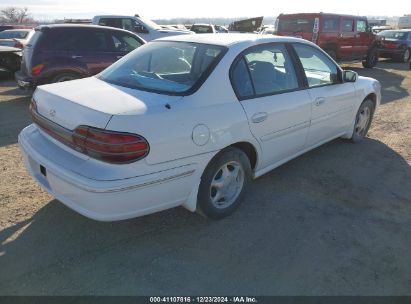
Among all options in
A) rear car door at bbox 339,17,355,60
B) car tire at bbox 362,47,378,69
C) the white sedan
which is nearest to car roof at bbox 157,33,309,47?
Answer: the white sedan

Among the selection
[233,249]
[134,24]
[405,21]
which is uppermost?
[405,21]

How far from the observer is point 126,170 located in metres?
2.58

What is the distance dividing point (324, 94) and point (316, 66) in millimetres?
370

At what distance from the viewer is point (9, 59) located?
10.2 meters

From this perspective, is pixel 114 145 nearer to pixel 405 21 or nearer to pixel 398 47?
pixel 398 47

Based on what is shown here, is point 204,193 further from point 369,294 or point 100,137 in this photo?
point 369,294

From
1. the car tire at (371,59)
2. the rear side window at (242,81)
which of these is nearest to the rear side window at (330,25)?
the car tire at (371,59)

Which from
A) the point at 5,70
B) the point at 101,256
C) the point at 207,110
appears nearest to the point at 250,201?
the point at 207,110

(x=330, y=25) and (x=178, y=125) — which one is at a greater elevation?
(x=330, y=25)

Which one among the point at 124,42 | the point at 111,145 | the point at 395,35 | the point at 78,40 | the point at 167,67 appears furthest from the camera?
the point at 395,35

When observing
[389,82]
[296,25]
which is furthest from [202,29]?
[389,82]

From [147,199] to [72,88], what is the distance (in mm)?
1234

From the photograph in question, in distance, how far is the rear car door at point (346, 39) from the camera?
13.8 m

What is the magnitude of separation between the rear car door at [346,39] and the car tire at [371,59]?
1.34 meters
